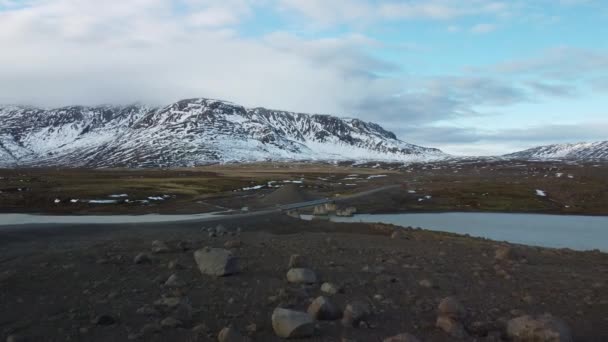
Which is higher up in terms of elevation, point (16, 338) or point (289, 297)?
point (289, 297)

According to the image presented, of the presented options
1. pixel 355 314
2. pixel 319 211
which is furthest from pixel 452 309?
pixel 319 211

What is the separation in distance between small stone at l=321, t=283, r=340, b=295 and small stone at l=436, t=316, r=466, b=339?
12.0ft

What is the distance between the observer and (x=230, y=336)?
34.4 ft

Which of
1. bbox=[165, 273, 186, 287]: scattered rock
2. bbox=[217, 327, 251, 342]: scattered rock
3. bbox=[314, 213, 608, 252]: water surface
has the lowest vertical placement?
bbox=[314, 213, 608, 252]: water surface

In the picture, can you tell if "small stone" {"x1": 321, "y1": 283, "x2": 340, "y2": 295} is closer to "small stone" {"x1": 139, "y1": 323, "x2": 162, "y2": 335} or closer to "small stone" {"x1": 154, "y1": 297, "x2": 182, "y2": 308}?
"small stone" {"x1": 154, "y1": 297, "x2": 182, "y2": 308}

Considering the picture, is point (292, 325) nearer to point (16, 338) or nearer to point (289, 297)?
point (289, 297)

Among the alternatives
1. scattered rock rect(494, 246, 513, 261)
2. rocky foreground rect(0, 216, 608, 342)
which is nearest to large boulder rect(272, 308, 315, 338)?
rocky foreground rect(0, 216, 608, 342)

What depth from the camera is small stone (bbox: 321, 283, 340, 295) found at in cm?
1462

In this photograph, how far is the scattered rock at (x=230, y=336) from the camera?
10.4m

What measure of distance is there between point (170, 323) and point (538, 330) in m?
8.07

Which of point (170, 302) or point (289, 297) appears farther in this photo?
point (289, 297)

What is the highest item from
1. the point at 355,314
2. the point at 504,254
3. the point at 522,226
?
the point at 355,314

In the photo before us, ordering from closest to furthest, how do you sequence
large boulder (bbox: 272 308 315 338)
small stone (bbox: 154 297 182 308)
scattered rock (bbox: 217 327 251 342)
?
scattered rock (bbox: 217 327 251 342)
large boulder (bbox: 272 308 315 338)
small stone (bbox: 154 297 182 308)

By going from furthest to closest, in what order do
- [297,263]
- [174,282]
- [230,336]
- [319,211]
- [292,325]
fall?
[319,211], [297,263], [174,282], [292,325], [230,336]
